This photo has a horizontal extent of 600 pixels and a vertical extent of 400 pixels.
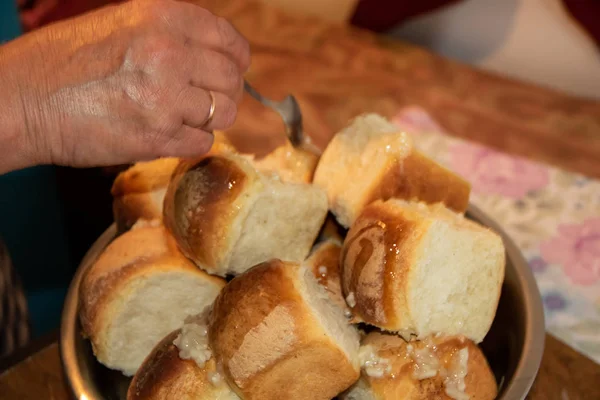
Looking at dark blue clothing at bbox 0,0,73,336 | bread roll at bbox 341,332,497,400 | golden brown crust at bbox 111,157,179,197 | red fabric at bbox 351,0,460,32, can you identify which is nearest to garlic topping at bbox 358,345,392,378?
bread roll at bbox 341,332,497,400

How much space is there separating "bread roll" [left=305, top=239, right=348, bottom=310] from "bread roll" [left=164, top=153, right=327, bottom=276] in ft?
Answer: 0.08

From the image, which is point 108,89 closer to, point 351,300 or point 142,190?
point 142,190

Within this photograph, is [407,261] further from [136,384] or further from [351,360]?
[136,384]

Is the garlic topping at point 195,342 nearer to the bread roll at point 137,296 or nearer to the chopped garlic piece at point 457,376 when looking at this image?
the bread roll at point 137,296

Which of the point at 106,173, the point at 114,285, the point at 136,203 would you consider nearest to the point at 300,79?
the point at 106,173

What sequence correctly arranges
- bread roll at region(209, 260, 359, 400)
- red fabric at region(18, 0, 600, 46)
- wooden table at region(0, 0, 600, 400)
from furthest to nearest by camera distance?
red fabric at region(18, 0, 600, 46)
wooden table at region(0, 0, 600, 400)
bread roll at region(209, 260, 359, 400)

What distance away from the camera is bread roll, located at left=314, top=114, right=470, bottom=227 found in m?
0.64

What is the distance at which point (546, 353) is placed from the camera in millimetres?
730

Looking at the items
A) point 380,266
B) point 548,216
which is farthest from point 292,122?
point 548,216

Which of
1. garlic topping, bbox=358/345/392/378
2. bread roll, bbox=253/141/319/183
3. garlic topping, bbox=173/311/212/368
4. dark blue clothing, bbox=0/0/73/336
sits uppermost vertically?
bread roll, bbox=253/141/319/183

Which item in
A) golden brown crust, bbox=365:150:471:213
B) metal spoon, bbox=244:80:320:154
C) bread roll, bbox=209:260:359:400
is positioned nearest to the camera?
bread roll, bbox=209:260:359:400

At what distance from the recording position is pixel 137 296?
615 mm

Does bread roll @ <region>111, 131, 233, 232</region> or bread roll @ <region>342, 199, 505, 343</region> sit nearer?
bread roll @ <region>342, 199, 505, 343</region>

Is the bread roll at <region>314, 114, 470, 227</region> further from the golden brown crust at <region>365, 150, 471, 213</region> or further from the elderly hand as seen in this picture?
the elderly hand
